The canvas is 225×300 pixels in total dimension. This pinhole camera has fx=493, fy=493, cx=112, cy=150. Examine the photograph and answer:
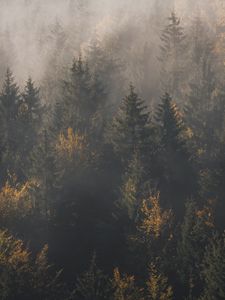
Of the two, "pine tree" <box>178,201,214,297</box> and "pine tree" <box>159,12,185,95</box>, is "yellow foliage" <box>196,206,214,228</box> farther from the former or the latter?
"pine tree" <box>159,12,185,95</box>

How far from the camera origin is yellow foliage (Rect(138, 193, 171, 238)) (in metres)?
47.2

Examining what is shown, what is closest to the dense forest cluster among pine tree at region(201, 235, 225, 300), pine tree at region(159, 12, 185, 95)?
pine tree at region(201, 235, 225, 300)

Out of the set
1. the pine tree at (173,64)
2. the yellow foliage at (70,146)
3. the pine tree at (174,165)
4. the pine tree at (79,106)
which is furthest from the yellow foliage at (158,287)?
the pine tree at (173,64)

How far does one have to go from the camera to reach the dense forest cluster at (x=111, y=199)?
41969mm

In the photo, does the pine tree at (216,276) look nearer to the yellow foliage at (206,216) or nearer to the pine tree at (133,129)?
the yellow foliage at (206,216)

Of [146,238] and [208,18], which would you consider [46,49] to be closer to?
[208,18]

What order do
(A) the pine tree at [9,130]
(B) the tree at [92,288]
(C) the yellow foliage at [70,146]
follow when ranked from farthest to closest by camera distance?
(A) the pine tree at [9,130] < (C) the yellow foliage at [70,146] < (B) the tree at [92,288]

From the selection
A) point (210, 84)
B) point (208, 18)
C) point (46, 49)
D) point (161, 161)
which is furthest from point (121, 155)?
point (46, 49)

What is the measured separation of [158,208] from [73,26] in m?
94.4

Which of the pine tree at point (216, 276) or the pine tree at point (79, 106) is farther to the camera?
the pine tree at point (79, 106)

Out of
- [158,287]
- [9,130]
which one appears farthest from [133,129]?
[9,130]

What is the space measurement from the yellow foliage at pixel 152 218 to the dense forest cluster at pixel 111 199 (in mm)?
123

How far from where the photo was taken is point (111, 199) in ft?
180

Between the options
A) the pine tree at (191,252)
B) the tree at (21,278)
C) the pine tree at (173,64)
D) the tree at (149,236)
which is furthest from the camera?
the pine tree at (173,64)
